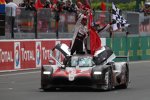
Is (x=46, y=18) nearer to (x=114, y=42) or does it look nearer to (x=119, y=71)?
(x=114, y=42)

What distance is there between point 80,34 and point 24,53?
9448mm

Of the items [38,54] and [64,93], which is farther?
[38,54]

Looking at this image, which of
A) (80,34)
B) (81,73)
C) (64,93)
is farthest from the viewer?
(80,34)

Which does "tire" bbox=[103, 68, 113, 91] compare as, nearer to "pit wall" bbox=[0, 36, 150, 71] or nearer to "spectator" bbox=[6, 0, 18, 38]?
"pit wall" bbox=[0, 36, 150, 71]

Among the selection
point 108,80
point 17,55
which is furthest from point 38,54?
point 108,80

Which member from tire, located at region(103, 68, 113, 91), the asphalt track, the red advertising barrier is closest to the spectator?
the red advertising barrier

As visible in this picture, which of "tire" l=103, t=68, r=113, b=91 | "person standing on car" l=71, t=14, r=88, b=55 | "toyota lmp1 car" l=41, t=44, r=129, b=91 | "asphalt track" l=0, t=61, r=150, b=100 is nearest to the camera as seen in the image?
"asphalt track" l=0, t=61, r=150, b=100

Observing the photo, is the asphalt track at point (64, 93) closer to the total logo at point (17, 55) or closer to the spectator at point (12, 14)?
the total logo at point (17, 55)

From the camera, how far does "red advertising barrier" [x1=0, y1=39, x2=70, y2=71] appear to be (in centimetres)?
2575

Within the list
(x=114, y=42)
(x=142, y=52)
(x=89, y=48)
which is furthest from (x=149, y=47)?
(x=89, y=48)

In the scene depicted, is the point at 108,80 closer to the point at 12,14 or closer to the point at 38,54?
the point at 12,14

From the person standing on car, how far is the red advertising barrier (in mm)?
7250

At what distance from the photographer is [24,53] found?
88.9ft

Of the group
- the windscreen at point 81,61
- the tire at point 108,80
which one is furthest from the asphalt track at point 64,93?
the windscreen at point 81,61
